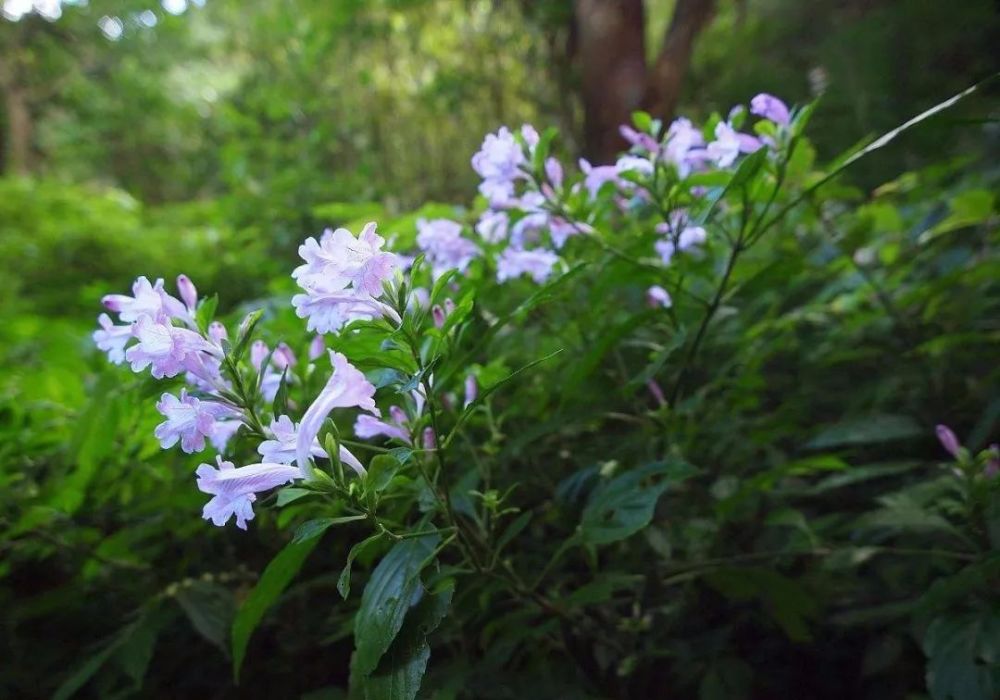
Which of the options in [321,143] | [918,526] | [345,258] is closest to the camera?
[345,258]

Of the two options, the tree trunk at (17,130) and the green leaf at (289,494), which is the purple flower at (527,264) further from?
the tree trunk at (17,130)

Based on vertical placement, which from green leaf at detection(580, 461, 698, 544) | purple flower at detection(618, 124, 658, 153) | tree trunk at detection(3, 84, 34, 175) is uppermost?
tree trunk at detection(3, 84, 34, 175)

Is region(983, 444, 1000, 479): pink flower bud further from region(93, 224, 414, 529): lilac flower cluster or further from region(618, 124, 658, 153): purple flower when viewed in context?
region(93, 224, 414, 529): lilac flower cluster

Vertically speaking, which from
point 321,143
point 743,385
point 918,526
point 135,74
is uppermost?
point 135,74

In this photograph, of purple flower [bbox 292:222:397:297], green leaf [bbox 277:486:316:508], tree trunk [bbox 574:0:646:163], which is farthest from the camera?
tree trunk [bbox 574:0:646:163]

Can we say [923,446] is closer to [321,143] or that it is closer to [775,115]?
[775,115]

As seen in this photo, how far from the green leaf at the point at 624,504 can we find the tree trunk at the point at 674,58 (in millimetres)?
2370

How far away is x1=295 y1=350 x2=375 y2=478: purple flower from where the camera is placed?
776 mm

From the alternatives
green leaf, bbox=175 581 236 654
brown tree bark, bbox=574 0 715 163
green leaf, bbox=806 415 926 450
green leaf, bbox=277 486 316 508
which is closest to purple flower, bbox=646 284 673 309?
green leaf, bbox=806 415 926 450

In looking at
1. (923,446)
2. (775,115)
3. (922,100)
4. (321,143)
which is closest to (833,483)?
(923,446)

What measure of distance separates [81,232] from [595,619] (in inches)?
136

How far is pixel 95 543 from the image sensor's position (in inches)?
58.8

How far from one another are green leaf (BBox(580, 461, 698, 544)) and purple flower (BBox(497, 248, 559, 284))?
0.46 meters

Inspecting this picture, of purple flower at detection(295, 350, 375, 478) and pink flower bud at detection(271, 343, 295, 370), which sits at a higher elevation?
pink flower bud at detection(271, 343, 295, 370)
